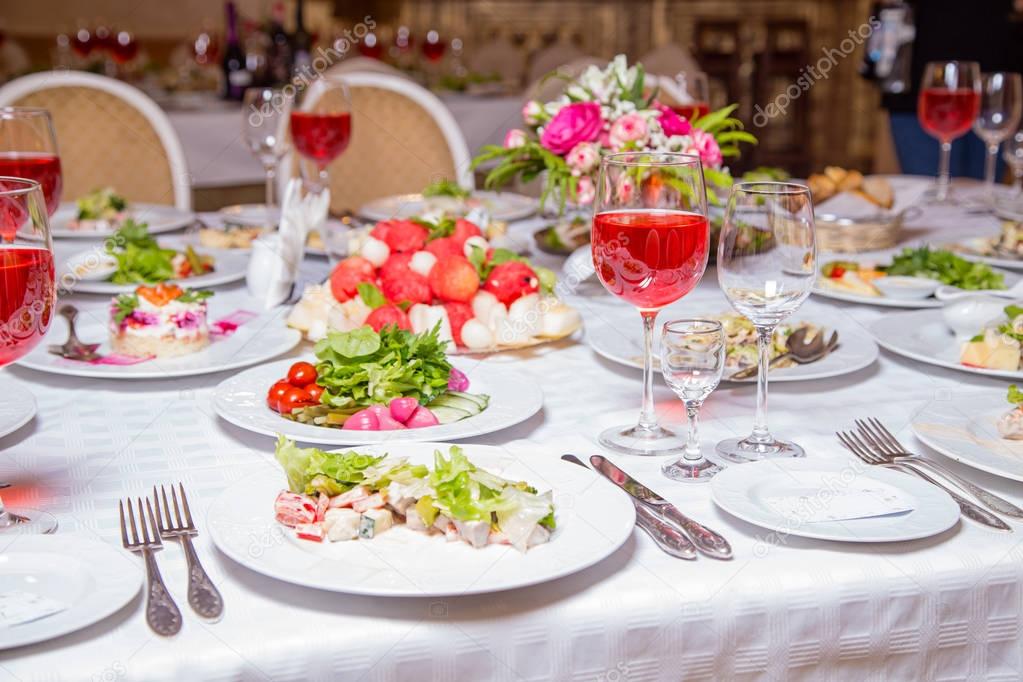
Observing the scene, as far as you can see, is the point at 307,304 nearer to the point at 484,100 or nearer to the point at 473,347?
the point at 473,347

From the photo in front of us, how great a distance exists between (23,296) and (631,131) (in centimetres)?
96

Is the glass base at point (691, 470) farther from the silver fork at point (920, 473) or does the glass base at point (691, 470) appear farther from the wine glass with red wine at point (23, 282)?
the wine glass with red wine at point (23, 282)

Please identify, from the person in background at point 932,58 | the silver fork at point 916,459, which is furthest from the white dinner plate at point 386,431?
the person in background at point 932,58

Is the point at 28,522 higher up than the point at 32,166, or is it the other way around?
the point at 32,166

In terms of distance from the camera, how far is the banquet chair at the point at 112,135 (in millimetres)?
2756

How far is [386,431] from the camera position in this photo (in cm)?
108

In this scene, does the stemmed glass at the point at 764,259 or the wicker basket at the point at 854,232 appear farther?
the wicker basket at the point at 854,232

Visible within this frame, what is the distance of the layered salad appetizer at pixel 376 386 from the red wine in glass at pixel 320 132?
0.95 metres

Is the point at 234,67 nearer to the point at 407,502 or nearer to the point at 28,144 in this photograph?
the point at 28,144

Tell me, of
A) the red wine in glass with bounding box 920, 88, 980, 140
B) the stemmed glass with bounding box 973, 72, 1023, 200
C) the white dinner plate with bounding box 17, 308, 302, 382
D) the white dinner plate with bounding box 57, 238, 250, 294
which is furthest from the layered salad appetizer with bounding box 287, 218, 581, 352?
the stemmed glass with bounding box 973, 72, 1023, 200

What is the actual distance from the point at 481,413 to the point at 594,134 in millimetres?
675

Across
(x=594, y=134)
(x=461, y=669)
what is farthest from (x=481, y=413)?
(x=594, y=134)

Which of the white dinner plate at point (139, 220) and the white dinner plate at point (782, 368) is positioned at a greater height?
the white dinner plate at point (139, 220)

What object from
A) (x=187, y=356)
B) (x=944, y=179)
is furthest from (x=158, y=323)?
(x=944, y=179)
